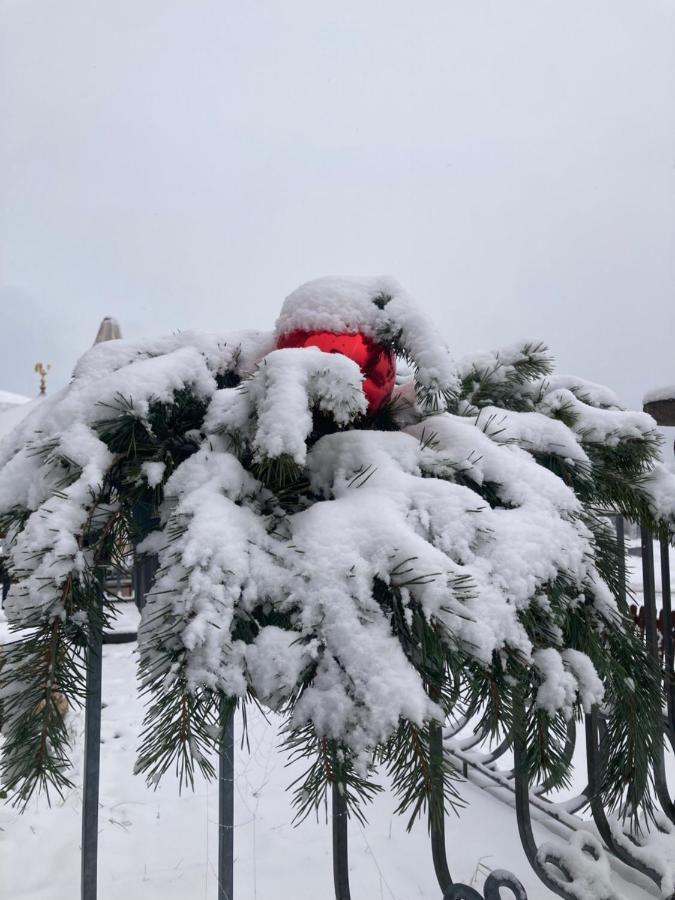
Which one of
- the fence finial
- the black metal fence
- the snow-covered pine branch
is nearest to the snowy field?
the black metal fence

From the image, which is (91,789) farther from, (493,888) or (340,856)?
(493,888)

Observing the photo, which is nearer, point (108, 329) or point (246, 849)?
point (246, 849)

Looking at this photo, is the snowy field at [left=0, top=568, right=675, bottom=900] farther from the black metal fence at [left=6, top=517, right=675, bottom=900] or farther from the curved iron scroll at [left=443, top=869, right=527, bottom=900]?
the curved iron scroll at [left=443, top=869, right=527, bottom=900]

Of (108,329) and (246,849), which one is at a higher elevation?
(108,329)

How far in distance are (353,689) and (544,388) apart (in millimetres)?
787

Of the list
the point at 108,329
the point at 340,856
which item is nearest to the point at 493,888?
the point at 340,856

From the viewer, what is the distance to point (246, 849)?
1712 millimetres

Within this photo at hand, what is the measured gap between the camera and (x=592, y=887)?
1.11 meters

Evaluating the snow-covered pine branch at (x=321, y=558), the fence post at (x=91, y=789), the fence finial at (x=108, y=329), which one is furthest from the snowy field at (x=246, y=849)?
the fence finial at (x=108, y=329)

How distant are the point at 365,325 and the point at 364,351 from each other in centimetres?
4

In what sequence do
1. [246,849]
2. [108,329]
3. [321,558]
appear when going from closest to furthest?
[321,558]
[246,849]
[108,329]

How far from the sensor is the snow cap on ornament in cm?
82

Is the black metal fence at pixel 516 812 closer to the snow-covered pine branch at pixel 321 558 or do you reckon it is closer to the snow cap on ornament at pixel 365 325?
the snow-covered pine branch at pixel 321 558

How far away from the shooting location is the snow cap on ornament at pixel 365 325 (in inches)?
32.4
